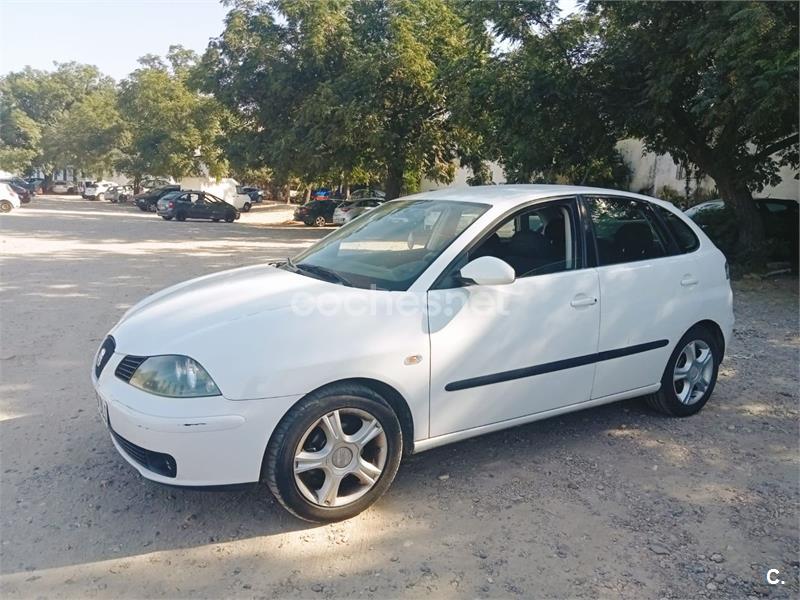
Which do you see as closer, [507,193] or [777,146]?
[507,193]

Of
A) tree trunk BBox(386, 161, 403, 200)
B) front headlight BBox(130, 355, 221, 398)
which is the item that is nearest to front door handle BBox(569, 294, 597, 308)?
front headlight BBox(130, 355, 221, 398)

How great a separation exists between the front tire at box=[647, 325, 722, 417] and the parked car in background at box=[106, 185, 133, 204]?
4710cm

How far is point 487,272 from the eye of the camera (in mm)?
3342

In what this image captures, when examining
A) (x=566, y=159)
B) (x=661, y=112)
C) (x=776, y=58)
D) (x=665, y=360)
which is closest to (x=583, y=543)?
(x=665, y=360)

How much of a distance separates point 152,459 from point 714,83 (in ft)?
30.9

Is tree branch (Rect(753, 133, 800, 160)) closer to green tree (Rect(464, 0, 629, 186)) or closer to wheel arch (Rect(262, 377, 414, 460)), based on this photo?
green tree (Rect(464, 0, 629, 186))

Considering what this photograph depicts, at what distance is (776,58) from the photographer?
7.92 m

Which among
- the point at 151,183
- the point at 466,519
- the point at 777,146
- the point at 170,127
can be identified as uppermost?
the point at 170,127

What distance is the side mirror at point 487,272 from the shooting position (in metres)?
3.33

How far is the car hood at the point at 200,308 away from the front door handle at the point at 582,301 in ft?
4.97

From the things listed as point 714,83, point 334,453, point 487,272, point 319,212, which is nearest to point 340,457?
point 334,453

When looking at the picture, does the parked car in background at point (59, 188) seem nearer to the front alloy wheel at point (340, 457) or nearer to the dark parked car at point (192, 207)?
the dark parked car at point (192, 207)

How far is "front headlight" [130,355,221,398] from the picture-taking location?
9.41 ft

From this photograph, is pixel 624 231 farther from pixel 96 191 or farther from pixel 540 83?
pixel 96 191
